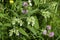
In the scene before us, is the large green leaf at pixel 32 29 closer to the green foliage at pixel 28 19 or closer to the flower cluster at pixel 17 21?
the green foliage at pixel 28 19

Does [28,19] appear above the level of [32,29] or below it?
above

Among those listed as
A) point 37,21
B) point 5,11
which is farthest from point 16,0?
point 37,21

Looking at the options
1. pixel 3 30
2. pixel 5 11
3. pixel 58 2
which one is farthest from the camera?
pixel 58 2

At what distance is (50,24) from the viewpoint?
315 centimetres

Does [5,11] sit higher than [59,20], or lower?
higher

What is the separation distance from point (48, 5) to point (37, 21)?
14.3 inches

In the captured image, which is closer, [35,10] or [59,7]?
[35,10]

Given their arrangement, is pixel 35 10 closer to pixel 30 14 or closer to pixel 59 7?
pixel 30 14

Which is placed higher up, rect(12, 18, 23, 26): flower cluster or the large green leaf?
rect(12, 18, 23, 26): flower cluster

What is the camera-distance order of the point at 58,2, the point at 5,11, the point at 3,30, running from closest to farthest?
1. the point at 3,30
2. the point at 5,11
3. the point at 58,2

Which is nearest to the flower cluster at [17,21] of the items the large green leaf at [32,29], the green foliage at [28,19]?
the green foliage at [28,19]

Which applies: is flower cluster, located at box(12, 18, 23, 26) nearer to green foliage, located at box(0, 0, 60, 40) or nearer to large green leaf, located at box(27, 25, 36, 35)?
green foliage, located at box(0, 0, 60, 40)

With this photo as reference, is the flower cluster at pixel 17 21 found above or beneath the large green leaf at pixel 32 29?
above

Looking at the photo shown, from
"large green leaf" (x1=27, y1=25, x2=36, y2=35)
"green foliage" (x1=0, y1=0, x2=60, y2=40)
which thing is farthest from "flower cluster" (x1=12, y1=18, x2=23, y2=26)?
"large green leaf" (x1=27, y1=25, x2=36, y2=35)
